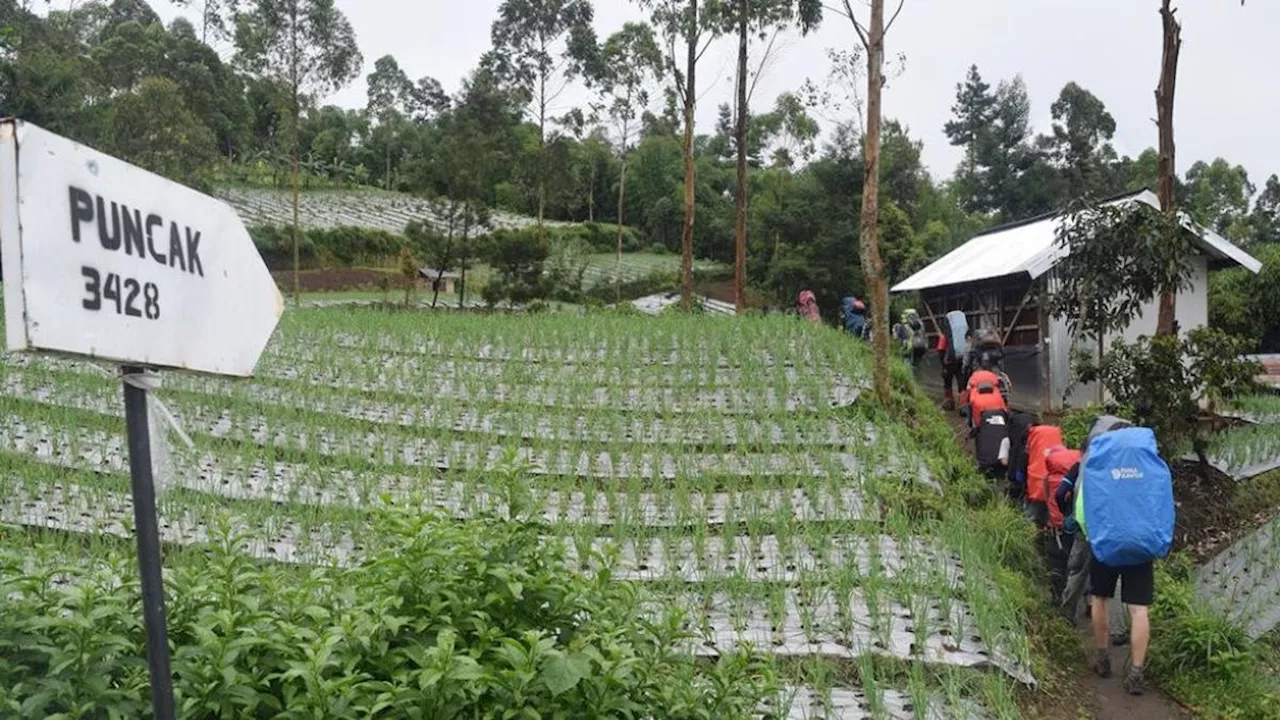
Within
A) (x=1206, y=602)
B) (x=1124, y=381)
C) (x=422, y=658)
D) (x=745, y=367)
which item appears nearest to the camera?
(x=422, y=658)

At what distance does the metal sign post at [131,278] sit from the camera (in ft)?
4.37

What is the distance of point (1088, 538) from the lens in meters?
4.49

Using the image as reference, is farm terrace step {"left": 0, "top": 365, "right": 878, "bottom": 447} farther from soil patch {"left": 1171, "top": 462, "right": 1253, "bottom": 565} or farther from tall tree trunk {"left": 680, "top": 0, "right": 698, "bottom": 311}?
tall tree trunk {"left": 680, "top": 0, "right": 698, "bottom": 311}

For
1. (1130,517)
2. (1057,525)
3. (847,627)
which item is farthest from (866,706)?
(1057,525)

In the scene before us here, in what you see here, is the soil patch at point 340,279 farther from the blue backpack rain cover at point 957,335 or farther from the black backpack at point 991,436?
the black backpack at point 991,436

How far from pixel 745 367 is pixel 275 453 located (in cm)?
477

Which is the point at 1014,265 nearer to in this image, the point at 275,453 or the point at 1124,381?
the point at 1124,381

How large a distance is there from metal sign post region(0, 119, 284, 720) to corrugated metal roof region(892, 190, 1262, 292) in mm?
9020

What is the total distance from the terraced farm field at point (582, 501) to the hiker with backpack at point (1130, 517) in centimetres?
56

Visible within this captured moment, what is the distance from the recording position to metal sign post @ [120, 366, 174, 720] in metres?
1.49

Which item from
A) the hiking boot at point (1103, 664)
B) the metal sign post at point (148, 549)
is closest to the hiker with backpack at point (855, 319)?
the hiking boot at point (1103, 664)

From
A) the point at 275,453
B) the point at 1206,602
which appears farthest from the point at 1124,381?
the point at 275,453

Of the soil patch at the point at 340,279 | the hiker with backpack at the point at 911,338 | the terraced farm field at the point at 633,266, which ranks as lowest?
the hiker with backpack at the point at 911,338

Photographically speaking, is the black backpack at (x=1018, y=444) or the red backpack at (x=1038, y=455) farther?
the black backpack at (x=1018, y=444)
